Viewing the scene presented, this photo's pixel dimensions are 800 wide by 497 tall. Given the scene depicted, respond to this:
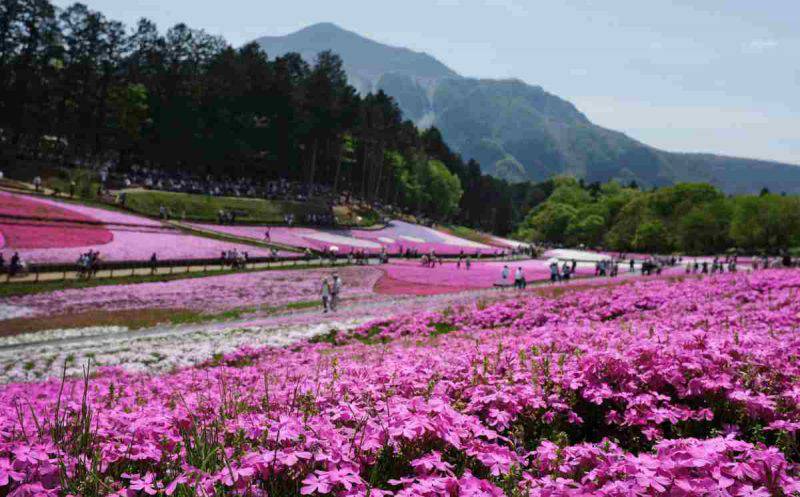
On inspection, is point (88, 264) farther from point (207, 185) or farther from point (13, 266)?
point (207, 185)

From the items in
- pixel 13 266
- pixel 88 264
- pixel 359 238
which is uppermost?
pixel 359 238

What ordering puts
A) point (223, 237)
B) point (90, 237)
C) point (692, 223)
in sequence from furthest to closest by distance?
1. point (692, 223)
2. point (223, 237)
3. point (90, 237)

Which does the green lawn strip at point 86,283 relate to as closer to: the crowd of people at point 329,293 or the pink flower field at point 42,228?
the pink flower field at point 42,228

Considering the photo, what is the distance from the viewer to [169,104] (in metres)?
90.5

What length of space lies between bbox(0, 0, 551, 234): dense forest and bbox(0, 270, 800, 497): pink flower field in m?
71.5

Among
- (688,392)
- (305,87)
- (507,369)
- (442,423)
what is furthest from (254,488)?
(305,87)

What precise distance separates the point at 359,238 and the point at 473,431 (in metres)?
72.4

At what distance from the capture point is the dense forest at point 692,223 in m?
103

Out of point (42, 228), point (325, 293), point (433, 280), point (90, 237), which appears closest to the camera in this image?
point (325, 293)

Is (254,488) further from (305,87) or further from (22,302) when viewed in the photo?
(305,87)

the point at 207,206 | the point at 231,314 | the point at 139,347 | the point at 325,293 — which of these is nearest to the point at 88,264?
the point at 231,314

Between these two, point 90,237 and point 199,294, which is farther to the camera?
point 90,237

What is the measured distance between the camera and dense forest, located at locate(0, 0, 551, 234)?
71750 mm

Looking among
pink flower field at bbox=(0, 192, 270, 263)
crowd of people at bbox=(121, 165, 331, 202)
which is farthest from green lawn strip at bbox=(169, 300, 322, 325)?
crowd of people at bbox=(121, 165, 331, 202)
